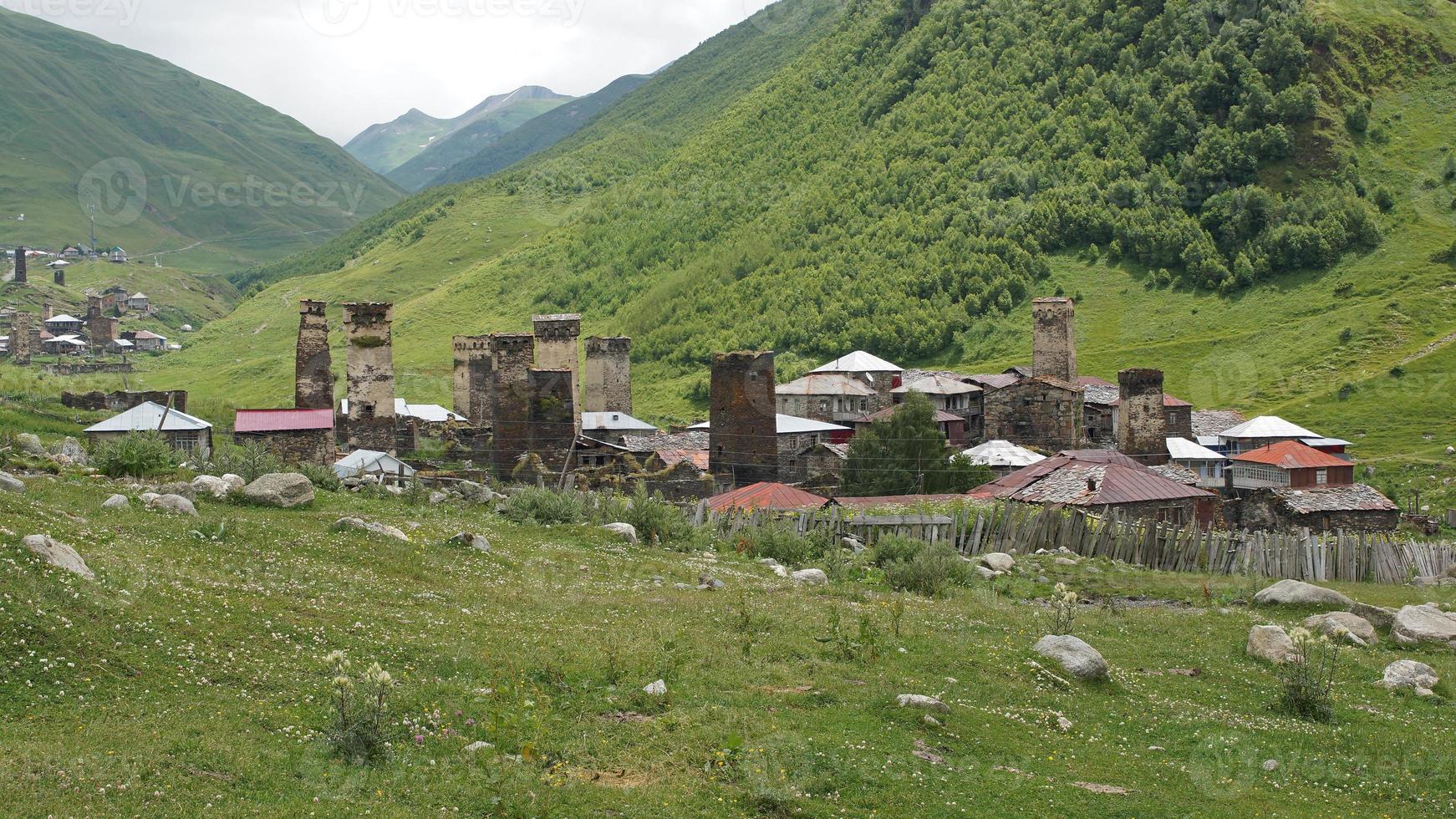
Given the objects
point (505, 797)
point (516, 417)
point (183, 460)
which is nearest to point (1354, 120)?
point (516, 417)

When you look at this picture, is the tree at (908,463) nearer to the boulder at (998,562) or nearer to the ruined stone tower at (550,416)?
the ruined stone tower at (550,416)

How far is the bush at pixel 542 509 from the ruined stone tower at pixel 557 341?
19829 millimetres

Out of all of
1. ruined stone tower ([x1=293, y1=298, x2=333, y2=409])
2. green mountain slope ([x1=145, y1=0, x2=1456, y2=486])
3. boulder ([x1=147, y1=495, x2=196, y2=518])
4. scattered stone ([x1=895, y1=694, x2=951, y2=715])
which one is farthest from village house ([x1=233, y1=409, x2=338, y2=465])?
green mountain slope ([x1=145, y1=0, x2=1456, y2=486])

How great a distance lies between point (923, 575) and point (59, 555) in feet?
42.7

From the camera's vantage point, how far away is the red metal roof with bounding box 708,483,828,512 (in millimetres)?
28688

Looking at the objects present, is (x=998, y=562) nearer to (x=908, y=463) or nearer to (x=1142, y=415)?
(x=908, y=463)

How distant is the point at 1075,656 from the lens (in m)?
13.8

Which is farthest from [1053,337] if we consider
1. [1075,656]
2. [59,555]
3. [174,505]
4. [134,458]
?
[59,555]

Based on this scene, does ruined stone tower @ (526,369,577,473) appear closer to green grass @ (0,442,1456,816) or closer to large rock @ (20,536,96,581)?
green grass @ (0,442,1456,816)

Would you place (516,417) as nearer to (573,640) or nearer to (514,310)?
(573,640)

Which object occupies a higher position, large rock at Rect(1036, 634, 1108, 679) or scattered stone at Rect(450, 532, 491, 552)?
scattered stone at Rect(450, 532, 491, 552)

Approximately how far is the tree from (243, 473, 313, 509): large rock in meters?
20.3

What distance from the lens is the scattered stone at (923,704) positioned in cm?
1145

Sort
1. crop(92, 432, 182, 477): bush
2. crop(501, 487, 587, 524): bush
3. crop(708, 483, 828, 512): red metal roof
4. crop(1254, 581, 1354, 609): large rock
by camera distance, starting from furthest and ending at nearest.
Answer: crop(708, 483, 828, 512): red metal roof, crop(501, 487, 587, 524): bush, crop(92, 432, 182, 477): bush, crop(1254, 581, 1354, 609): large rock
